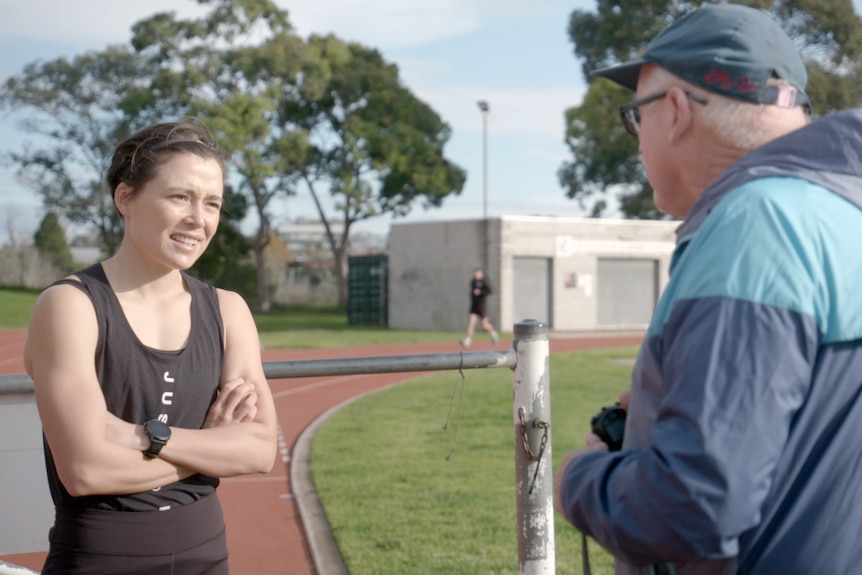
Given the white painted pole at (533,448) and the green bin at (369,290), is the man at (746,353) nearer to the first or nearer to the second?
the white painted pole at (533,448)

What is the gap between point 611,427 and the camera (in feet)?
5.85

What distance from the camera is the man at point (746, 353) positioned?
138cm

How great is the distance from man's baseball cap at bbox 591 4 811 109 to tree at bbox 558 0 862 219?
4344 centimetres

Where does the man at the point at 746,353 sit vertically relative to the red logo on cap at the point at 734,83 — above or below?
below

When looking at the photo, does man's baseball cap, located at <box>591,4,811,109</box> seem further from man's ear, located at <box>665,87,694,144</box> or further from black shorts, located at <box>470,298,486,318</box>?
black shorts, located at <box>470,298,486,318</box>

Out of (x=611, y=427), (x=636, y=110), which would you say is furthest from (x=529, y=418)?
(x=636, y=110)

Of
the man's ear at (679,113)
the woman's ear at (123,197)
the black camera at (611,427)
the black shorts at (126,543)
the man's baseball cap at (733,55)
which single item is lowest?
the black shorts at (126,543)

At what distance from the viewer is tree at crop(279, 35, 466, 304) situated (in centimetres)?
4803

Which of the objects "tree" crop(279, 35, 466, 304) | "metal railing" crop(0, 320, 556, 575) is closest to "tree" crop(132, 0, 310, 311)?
"tree" crop(279, 35, 466, 304)

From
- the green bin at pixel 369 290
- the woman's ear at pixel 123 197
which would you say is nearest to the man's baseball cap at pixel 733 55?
the woman's ear at pixel 123 197

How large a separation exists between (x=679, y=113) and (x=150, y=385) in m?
1.42

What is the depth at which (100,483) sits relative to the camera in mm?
2271

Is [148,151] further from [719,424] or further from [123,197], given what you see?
[719,424]

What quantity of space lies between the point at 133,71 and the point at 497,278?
2451 cm
